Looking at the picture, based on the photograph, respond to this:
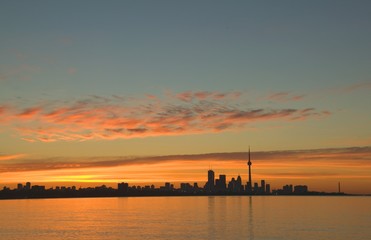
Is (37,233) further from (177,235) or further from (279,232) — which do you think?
(279,232)

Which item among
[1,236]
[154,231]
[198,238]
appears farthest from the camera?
[154,231]

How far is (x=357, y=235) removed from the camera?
313ft

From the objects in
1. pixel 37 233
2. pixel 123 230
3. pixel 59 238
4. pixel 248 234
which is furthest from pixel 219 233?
pixel 37 233

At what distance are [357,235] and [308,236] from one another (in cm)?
1043

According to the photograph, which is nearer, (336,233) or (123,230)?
(336,233)

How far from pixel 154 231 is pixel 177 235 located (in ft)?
34.7

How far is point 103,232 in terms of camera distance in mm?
106750

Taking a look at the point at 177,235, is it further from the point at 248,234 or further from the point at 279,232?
the point at 279,232

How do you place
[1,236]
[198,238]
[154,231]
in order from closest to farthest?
[198,238]
[1,236]
[154,231]

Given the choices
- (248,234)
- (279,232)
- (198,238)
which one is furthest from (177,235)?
(279,232)

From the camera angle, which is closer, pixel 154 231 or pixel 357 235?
pixel 357 235

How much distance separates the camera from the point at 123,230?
109 meters

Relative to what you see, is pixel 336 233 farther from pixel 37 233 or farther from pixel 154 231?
pixel 37 233

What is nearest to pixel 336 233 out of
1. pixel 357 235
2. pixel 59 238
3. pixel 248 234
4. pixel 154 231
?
pixel 357 235
